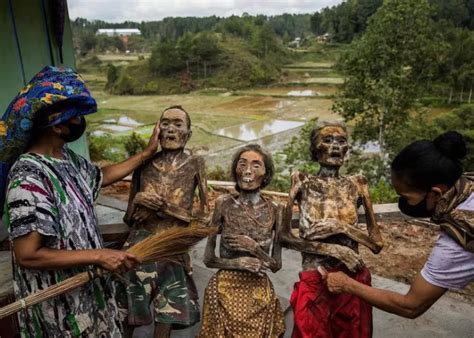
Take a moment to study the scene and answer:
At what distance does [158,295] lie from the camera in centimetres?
302

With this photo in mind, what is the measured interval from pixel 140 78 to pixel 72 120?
149 ft

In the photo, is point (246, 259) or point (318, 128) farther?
point (318, 128)

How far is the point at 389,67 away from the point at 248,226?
15.1 meters

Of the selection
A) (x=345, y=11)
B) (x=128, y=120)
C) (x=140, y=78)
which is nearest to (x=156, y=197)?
(x=128, y=120)

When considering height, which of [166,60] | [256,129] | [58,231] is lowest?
[256,129]

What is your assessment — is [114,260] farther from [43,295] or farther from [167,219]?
[167,219]

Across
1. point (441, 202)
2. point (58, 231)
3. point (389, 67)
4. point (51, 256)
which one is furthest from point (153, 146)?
point (389, 67)

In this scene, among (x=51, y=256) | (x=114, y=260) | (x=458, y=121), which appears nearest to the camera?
(x=51, y=256)

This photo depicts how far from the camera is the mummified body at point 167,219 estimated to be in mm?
2988

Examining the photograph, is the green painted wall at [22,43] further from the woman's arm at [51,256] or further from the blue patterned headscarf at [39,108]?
the woman's arm at [51,256]

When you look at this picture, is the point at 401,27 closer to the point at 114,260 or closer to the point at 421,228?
the point at 421,228

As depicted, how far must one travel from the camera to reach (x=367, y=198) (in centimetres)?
296

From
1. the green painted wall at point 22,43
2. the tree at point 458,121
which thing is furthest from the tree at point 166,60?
the green painted wall at point 22,43

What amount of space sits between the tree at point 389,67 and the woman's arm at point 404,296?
1392 cm
